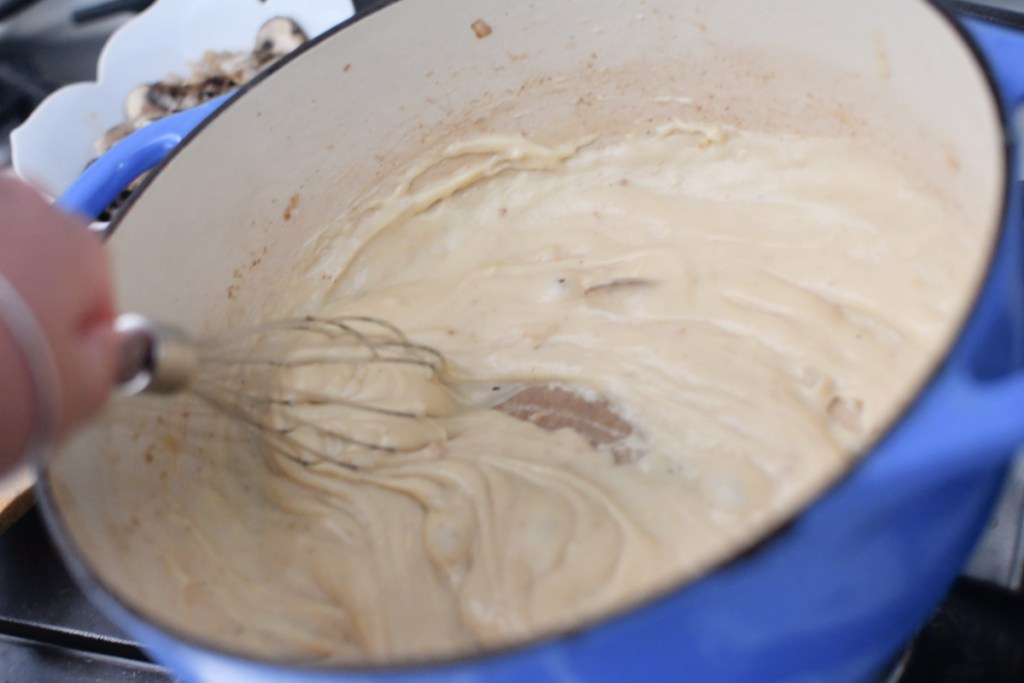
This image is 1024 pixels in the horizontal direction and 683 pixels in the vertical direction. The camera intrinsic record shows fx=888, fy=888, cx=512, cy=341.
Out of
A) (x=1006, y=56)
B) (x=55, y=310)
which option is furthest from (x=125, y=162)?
(x=1006, y=56)

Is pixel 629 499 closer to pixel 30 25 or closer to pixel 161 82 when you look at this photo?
pixel 161 82

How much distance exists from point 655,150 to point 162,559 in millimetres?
674

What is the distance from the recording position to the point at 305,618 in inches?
26.7

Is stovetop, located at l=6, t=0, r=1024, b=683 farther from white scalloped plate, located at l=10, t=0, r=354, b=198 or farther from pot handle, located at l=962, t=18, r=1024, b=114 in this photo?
white scalloped plate, located at l=10, t=0, r=354, b=198

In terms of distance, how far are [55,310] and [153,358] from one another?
0.09m

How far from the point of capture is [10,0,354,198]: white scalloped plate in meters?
1.23

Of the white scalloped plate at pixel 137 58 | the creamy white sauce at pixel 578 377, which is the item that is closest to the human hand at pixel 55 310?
the creamy white sauce at pixel 578 377

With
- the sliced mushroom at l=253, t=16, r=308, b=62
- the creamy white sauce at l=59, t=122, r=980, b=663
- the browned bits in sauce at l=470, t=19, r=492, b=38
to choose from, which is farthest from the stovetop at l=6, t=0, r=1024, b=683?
the sliced mushroom at l=253, t=16, r=308, b=62

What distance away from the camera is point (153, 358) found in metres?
0.54

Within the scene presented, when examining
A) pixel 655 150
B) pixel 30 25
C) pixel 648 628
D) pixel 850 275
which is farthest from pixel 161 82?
pixel 648 628

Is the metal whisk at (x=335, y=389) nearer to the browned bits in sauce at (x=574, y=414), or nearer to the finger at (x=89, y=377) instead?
the browned bits in sauce at (x=574, y=414)

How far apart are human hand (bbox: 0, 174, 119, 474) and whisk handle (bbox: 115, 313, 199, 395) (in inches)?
1.3

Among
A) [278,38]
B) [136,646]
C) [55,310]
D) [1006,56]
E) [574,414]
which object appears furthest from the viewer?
[278,38]

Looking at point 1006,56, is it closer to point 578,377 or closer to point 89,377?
point 578,377
